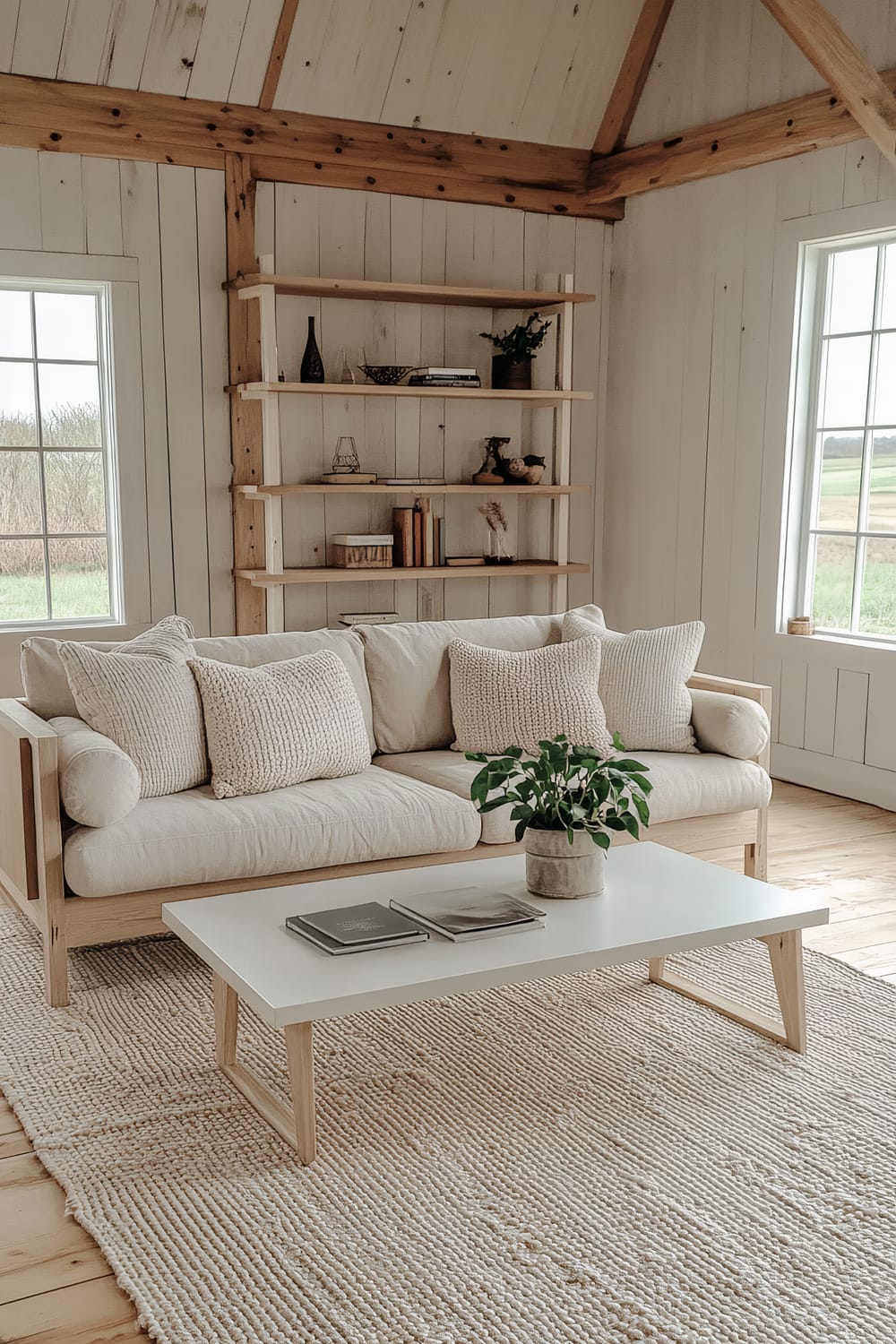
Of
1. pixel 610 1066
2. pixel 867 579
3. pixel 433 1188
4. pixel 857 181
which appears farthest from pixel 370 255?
pixel 433 1188

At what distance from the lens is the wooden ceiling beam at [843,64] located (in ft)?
13.9

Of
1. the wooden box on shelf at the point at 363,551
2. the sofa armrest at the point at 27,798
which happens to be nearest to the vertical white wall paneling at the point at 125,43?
the wooden box on shelf at the point at 363,551

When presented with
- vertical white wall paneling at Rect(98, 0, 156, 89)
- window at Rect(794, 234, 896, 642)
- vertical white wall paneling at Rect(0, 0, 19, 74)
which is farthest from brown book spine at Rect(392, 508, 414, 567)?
vertical white wall paneling at Rect(0, 0, 19, 74)

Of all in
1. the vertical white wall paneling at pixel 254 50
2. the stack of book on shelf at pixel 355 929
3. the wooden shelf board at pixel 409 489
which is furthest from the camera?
the wooden shelf board at pixel 409 489

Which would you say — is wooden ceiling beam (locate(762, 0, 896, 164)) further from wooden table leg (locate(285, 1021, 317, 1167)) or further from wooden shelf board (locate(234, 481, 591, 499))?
wooden table leg (locate(285, 1021, 317, 1167))

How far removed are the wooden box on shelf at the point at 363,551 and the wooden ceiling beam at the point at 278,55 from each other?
1810mm

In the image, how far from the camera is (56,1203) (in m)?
2.20

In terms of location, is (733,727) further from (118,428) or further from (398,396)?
(118,428)

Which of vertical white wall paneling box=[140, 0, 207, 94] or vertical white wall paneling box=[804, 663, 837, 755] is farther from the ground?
vertical white wall paneling box=[140, 0, 207, 94]

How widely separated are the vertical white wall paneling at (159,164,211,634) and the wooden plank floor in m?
2.56

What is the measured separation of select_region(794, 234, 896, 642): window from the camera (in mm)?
4852

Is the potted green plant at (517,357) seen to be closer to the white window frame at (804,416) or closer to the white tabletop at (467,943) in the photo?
the white window frame at (804,416)

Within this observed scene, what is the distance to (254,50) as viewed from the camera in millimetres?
5059

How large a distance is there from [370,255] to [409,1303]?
4689mm
